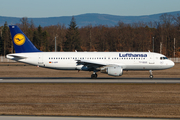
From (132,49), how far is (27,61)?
229ft

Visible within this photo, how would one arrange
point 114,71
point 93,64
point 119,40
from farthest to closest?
1. point 119,40
2. point 93,64
3. point 114,71

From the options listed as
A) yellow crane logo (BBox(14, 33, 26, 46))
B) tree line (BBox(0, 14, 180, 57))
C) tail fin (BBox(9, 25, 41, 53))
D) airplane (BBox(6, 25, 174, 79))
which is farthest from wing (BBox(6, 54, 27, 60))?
tree line (BBox(0, 14, 180, 57))

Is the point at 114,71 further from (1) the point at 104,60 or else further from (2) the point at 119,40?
(2) the point at 119,40

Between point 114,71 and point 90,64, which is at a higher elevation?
point 90,64

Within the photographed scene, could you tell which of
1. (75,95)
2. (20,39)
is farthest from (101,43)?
(75,95)

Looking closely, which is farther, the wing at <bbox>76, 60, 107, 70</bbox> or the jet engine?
the wing at <bbox>76, 60, 107, 70</bbox>

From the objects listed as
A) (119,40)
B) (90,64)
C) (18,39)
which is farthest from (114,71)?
(119,40)

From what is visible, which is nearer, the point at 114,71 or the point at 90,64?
the point at 114,71

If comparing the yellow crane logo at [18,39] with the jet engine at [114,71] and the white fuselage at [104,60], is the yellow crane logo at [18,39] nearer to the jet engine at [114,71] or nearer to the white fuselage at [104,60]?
the white fuselage at [104,60]

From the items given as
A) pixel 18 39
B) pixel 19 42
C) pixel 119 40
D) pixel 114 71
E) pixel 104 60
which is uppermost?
pixel 119 40

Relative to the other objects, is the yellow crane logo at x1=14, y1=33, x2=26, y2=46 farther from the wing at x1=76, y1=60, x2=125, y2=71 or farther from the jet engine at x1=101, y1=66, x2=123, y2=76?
the jet engine at x1=101, y1=66, x2=123, y2=76

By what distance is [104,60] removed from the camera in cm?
3603

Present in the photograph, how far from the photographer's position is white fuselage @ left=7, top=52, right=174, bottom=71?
1410 inches

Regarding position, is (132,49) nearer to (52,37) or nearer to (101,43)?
(101,43)
